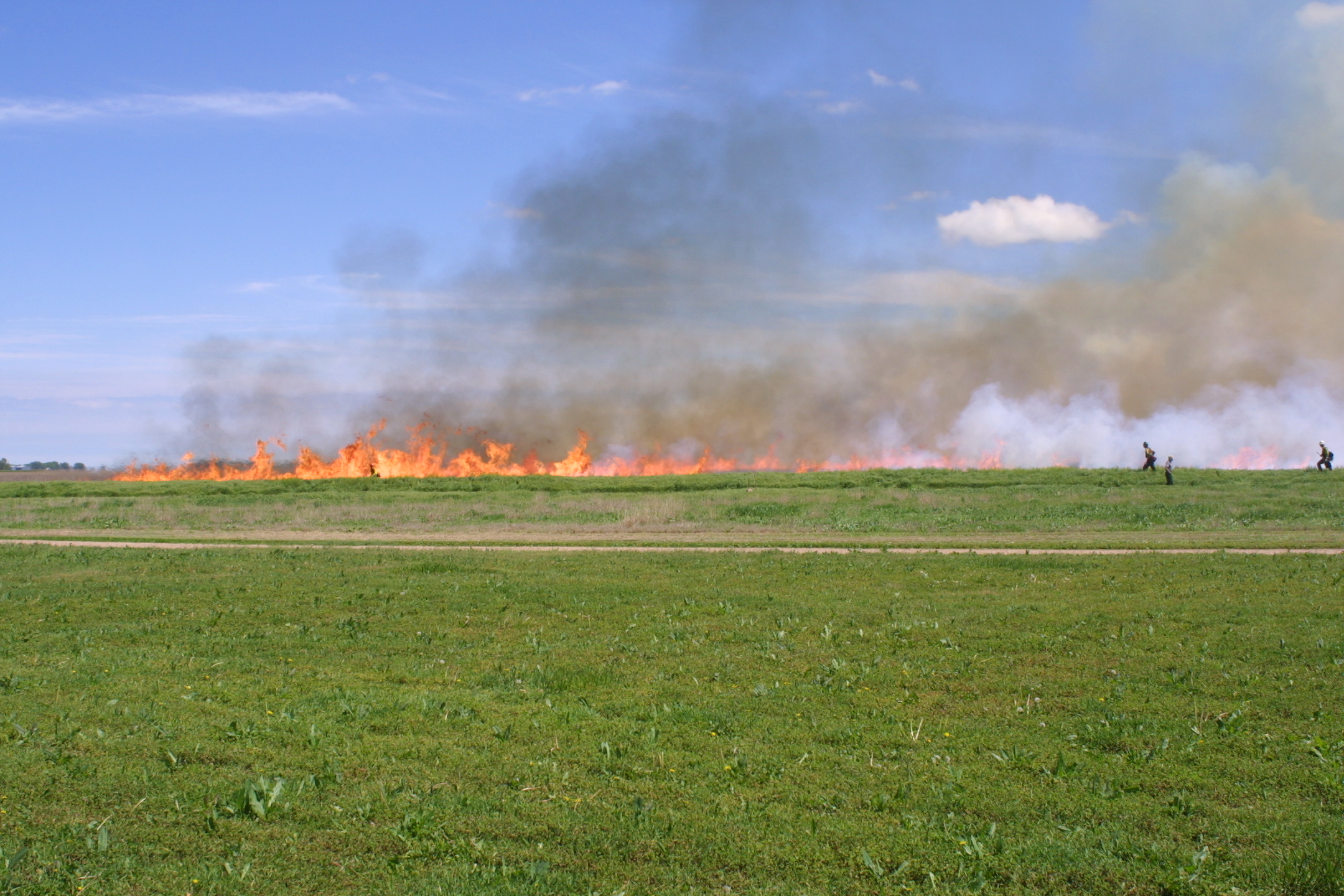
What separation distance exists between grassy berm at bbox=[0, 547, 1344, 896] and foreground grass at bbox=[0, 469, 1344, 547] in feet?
47.3

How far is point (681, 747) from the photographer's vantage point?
8.52 meters

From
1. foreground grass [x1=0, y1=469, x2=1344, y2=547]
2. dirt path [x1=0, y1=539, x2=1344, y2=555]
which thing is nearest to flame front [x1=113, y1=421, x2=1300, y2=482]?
foreground grass [x1=0, y1=469, x2=1344, y2=547]

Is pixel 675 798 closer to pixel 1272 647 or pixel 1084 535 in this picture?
pixel 1272 647

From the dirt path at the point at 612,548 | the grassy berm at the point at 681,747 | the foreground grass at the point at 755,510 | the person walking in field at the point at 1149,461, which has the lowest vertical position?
the grassy berm at the point at 681,747

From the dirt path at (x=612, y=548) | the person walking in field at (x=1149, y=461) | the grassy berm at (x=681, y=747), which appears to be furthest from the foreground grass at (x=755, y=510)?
the grassy berm at (x=681, y=747)

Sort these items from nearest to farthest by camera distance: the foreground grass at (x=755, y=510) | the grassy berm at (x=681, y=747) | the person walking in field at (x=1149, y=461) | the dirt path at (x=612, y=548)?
the grassy berm at (x=681, y=747)
the dirt path at (x=612, y=548)
the foreground grass at (x=755, y=510)
the person walking in field at (x=1149, y=461)

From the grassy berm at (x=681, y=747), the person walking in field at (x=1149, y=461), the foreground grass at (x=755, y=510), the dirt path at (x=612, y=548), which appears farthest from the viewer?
the person walking in field at (x=1149, y=461)

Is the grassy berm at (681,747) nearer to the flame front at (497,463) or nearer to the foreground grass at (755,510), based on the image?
the foreground grass at (755,510)

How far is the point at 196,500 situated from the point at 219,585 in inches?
1384

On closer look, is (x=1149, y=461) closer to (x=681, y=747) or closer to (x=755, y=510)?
(x=755, y=510)

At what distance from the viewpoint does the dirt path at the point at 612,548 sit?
2377 cm

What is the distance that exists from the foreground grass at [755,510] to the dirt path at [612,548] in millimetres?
1362

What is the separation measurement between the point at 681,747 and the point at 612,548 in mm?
18575

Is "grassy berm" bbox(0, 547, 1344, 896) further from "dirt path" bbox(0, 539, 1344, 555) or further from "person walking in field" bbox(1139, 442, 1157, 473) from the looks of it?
"person walking in field" bbox(1139, 442, 1157, 473)
